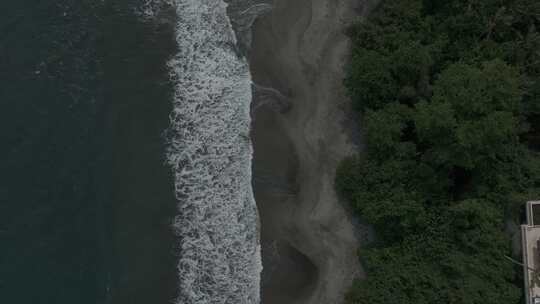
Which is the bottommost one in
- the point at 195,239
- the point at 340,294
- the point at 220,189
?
the point at 340,294

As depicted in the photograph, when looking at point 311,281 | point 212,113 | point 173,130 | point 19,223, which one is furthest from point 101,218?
point 311,281

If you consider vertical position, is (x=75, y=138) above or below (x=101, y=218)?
above

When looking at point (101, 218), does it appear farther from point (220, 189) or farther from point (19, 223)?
point (220, 189)

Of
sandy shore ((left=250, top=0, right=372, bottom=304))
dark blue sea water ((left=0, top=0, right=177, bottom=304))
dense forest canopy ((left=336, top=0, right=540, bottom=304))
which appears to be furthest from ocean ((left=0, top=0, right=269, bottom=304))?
dense forest canopy ((left=336, top=0, right=540, bottom=304))

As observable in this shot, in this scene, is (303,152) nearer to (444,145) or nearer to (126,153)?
(444,145)

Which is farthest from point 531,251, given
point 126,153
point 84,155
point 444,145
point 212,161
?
point 84,155

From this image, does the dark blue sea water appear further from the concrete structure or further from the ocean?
the concrete structure

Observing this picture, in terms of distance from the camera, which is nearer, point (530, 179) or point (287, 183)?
point (530, 179)
